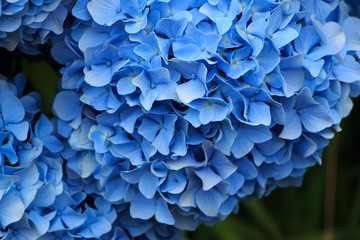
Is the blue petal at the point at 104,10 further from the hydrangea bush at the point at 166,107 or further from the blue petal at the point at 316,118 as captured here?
the blue petal at the point at 316,118

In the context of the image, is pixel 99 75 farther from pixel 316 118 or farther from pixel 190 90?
pixel 316 118

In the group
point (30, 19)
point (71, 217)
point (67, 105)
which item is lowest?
point (71, 217)

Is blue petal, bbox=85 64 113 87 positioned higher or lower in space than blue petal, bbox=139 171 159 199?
higher

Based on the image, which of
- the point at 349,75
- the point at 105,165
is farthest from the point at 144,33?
the point at 349,75

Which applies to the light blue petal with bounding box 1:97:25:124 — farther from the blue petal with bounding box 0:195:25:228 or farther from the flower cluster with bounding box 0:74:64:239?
the blue petal with bounding box 0:195:25:228

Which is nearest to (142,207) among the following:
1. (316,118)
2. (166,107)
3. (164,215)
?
(164,215)

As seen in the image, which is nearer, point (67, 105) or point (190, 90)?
point (190, 90)

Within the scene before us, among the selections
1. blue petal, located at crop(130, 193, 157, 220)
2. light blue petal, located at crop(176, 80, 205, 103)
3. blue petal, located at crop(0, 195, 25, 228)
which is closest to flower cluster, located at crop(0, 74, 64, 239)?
blue petal, located at crop(0, 195, 25, 228)

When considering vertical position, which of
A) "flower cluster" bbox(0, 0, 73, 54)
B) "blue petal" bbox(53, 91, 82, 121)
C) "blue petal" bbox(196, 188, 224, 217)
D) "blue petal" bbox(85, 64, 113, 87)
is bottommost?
"blue petal" bbox(196, 188, 224, 217)
